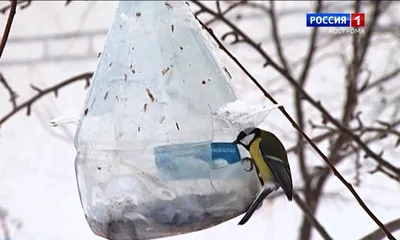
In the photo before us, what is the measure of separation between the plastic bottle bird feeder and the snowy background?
953mm

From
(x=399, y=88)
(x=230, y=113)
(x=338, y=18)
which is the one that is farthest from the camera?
(x=399, y=88)

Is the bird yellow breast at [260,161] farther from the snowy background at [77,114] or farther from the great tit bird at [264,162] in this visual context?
the snowy background at [77,114]

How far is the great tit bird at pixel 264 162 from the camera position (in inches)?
22.4

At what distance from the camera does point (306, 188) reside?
1454mm

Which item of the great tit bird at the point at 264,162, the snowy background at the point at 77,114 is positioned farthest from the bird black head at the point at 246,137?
the snowy background at the point at 77,114

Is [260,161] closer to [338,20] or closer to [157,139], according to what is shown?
[157,139]

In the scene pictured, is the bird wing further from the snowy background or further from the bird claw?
the snowy background

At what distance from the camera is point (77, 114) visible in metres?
1.65

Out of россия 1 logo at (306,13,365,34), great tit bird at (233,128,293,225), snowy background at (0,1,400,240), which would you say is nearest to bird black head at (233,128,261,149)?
great tit bird at (233,128,293,225)

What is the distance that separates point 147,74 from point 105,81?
43 millimetres

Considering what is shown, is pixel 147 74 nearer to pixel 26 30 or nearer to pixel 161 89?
pixel 161 89

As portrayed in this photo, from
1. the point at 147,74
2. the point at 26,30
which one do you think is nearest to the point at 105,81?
the point at 147,74

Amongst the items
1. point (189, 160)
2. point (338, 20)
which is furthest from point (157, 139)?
point (338, 20)

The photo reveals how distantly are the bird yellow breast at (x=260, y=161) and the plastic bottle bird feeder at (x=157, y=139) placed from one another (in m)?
0.02
